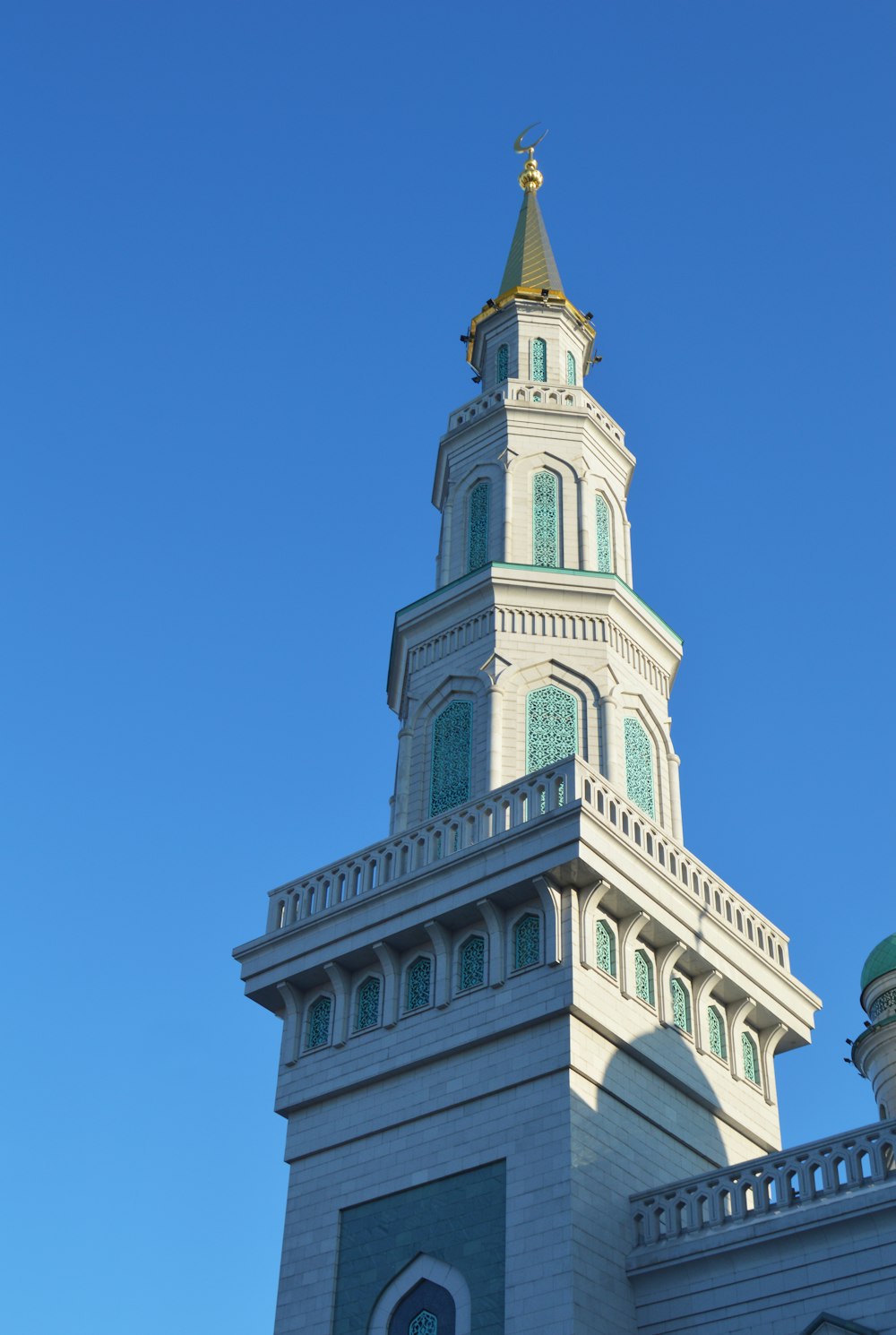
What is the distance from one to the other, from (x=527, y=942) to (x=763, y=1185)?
13.8ft

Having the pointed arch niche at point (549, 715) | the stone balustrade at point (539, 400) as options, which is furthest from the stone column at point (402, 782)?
the stone balustrade at point (539, 400)

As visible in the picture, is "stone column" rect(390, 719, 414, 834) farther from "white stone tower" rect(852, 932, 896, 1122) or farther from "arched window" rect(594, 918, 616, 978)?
"white stone tower" rect(852, 932, 896, 1122)

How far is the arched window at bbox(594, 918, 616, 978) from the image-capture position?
70.7ft

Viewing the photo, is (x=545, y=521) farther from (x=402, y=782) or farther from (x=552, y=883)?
(x=552, y=883)

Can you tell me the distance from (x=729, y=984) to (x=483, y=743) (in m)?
4.96

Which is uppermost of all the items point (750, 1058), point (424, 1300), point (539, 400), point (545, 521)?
point (539, 400)

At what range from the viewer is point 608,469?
100 feet

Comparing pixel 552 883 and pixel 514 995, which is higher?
pixel 552 883

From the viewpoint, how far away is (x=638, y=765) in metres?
26.0

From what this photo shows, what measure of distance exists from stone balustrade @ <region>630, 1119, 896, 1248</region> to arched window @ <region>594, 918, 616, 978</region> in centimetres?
290

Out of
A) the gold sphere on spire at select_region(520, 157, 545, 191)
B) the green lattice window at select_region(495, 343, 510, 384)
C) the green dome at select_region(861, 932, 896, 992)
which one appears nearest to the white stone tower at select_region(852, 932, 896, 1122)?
the green dome at select_region(861, 932, 896, 992)

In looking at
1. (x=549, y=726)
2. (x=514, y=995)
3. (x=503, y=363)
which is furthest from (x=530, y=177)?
(x=514, y=995)

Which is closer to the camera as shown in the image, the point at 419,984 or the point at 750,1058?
the point at 419,984

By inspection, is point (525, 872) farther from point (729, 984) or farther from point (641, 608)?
point (641, 608)
